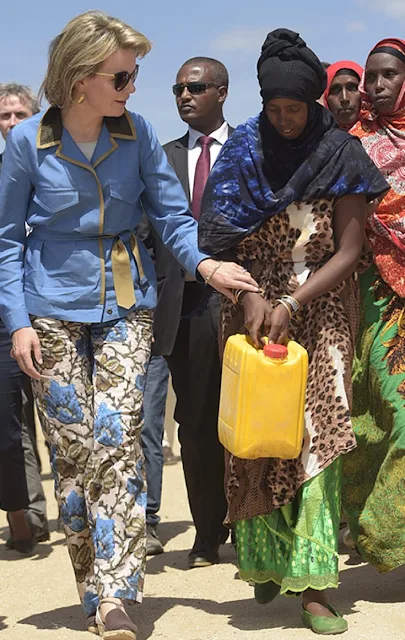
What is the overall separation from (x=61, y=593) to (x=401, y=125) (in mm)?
2818

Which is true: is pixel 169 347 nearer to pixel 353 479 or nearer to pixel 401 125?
pixel 353 479

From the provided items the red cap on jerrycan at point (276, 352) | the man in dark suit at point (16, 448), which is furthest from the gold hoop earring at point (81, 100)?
the man in dark suit at point (16, 448)

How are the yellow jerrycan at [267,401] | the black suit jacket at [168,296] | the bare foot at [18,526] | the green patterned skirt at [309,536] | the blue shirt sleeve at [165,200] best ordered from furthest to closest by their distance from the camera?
the bare foot at [18,526] < the black suit jacket at [168,296] < the blue shirt sleeve at [165,200] < the green patterned skirt at [309,536] < the yellow jerrycan at [267,401]

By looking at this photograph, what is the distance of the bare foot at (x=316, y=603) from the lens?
4977 mm

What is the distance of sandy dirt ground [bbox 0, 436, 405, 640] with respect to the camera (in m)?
5.06

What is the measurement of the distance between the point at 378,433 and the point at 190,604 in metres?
1.16

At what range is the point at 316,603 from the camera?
500cm

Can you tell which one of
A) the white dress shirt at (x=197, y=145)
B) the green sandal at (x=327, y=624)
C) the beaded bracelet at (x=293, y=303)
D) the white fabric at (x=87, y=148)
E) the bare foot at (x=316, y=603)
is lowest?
the green sandal at (x=327, y=624)

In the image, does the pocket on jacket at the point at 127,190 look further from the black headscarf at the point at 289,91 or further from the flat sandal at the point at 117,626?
the flat sandal at the point at 117,626

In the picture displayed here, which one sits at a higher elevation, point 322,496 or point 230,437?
point 230,437

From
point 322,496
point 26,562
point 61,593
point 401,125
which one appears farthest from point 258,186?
point 26,562

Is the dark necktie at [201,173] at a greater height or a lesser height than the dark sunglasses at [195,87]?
lesser

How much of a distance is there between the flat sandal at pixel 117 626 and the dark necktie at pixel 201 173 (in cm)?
246

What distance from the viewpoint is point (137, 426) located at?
16.6 feet
